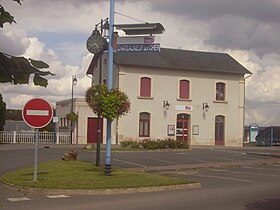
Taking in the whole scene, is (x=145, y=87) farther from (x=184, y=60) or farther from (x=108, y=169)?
(x=108, y=169)

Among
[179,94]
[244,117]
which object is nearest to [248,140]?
[244,117]

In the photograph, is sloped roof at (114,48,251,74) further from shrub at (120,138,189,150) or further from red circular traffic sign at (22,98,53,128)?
red circular traffic sign at (22,98,53,128)

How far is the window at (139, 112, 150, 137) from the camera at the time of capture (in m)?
43.4

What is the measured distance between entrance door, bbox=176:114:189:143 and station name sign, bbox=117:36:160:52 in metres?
27.0

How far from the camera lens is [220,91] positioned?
47281mm

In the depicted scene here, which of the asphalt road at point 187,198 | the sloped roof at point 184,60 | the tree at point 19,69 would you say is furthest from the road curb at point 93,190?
the sloped roof at point 184,60

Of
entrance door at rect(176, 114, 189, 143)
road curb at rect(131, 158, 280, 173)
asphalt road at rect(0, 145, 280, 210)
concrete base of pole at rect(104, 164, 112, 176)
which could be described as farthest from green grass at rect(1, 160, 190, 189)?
entrance door at rect(176, 114, 189, 143)

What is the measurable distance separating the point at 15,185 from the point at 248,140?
158ft

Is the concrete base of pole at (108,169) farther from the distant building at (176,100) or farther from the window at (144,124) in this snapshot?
the window at (144,124)

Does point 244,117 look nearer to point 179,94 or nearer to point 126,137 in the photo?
point 179,94

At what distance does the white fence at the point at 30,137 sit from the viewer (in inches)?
1649

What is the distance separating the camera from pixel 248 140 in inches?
→ 2360

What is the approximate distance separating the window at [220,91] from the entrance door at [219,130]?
1737mm

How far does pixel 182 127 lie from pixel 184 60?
21.3ft
